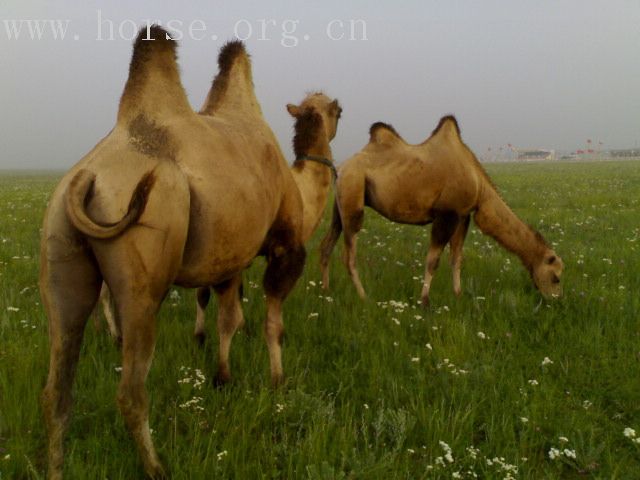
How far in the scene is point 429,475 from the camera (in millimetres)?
2805

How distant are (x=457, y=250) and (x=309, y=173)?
320 centimetres

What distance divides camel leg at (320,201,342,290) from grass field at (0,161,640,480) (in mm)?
726

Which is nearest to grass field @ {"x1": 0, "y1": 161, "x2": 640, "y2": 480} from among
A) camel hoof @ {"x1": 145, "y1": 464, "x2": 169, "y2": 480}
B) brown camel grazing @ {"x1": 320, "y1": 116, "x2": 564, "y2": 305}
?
camel hoof @ {"x1": 145, "y1": 464, "x2": 169, "y2": 480}

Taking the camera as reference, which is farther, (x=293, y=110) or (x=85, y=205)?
(x=293, y=110)

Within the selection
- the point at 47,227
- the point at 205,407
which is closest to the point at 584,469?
the point at 205,407

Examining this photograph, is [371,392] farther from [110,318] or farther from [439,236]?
[439,236]

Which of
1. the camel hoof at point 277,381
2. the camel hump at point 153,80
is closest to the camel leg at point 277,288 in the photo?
the camel hoof at point 277,381

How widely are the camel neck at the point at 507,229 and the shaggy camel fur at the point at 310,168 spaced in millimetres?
3076

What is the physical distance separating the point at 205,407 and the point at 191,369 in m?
0.65

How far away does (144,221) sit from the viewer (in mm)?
2252

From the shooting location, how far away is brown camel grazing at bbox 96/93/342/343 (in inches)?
178

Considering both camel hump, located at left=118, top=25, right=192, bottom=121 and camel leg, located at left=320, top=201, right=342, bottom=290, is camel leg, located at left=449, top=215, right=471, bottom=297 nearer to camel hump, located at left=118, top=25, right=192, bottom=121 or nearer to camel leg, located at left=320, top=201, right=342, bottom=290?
camel leg, located at left=320, top=201, right=342, bottom=290

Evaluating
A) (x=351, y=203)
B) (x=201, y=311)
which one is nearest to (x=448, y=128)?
(x=351, y=203)

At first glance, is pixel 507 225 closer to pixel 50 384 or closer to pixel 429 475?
pixel 429 475
